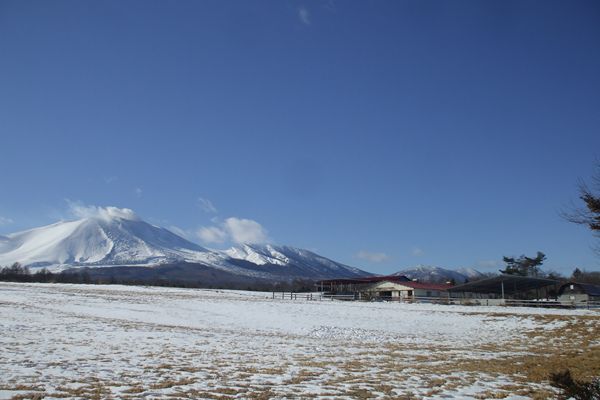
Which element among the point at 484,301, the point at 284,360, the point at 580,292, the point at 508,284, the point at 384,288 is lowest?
the point at 284,360

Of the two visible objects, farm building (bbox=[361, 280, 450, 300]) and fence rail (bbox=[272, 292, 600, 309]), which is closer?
fence rail (bbox=[272, 292, 600, 309])

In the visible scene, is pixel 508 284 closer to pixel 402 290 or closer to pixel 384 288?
pixel 402 290

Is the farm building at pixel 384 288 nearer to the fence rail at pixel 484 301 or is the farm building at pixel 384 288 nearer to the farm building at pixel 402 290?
the farm building at pixel 402 290

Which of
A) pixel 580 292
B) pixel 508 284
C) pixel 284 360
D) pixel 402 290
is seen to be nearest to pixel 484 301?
pixel 508 284

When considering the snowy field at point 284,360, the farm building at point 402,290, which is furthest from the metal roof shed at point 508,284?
the snowy field at point 284,360

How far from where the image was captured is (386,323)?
31812mm

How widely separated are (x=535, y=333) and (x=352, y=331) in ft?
35.8

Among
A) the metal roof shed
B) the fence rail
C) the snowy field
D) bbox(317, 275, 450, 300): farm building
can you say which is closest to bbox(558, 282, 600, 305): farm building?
the metal roof shed

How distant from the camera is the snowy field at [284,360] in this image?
9.75 m

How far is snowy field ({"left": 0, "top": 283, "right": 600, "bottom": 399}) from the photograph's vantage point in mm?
9750

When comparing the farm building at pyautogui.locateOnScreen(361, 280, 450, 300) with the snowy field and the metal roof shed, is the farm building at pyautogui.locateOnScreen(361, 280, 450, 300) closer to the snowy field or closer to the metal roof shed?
the metal roof shed

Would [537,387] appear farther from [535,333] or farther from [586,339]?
[535,333]

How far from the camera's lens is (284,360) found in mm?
14469

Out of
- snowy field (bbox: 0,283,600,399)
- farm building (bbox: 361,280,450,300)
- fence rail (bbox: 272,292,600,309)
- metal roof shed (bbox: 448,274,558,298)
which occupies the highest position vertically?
metal roof shed (bbox: 448,274,558,298)
